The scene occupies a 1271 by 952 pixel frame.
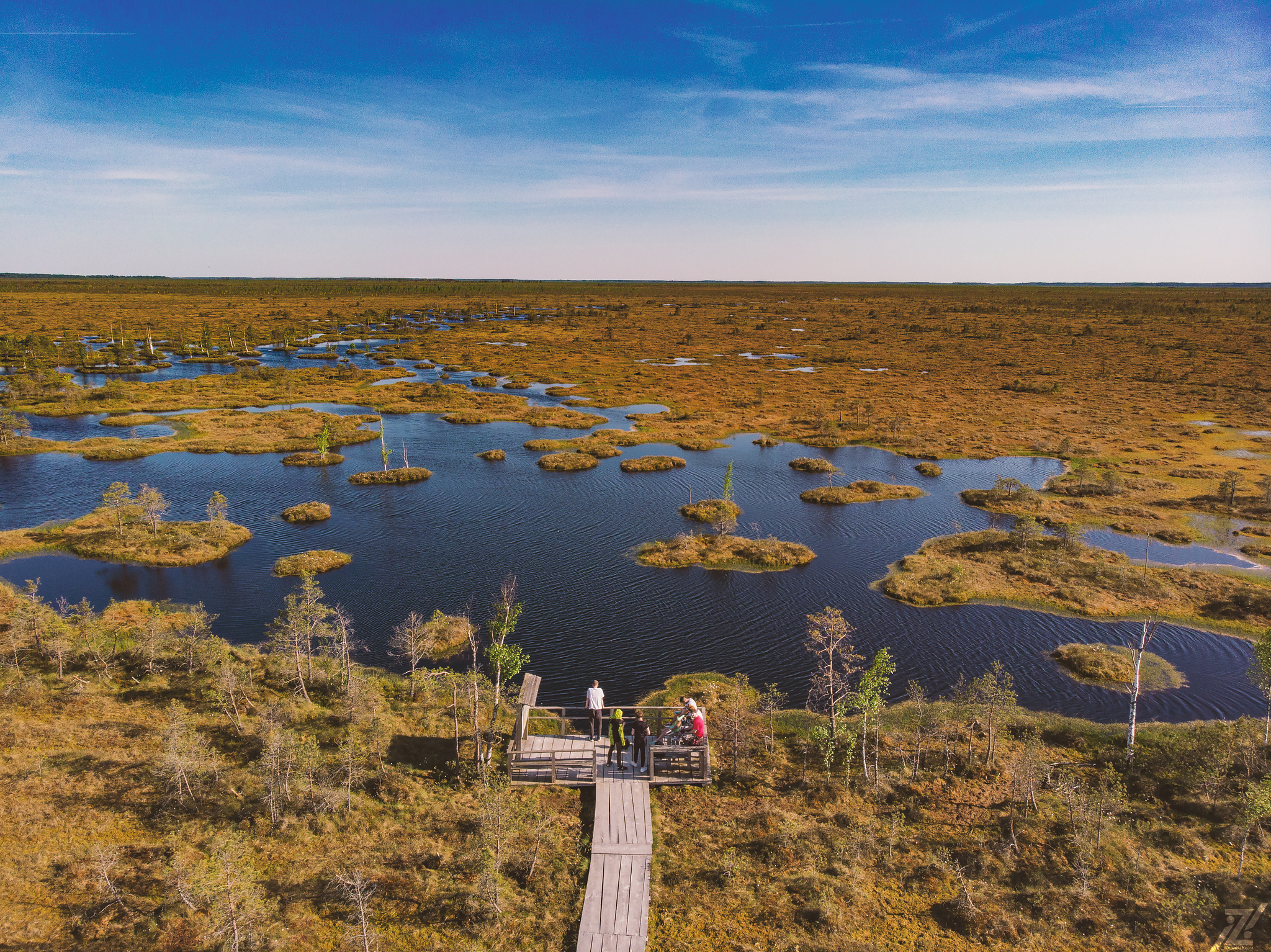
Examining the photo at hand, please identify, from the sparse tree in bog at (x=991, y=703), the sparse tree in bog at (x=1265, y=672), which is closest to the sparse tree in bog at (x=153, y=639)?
the sparse tree in bog at (x=991, y=703)

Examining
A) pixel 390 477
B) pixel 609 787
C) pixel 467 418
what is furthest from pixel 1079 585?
pixel 467 418

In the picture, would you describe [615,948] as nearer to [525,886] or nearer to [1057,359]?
[525,886]

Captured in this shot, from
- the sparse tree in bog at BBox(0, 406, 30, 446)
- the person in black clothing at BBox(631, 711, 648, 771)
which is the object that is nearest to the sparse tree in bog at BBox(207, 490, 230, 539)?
the sparse tree in bog at BBox(0, 406, 30, 446)

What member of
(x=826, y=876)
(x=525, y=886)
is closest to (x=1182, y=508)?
(x=826, y=876)

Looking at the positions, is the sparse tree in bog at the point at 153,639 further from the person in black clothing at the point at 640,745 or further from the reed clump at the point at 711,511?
the reed clump at the point at 711,511

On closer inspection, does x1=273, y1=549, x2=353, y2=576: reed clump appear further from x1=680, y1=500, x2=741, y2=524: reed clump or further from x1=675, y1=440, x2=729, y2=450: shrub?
x1=675, y1=440, x2=729, y2=450: shrub

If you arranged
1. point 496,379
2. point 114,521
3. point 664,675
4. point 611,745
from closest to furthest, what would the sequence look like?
point 611,745
point 664,675
point 114,521
point 496,379
